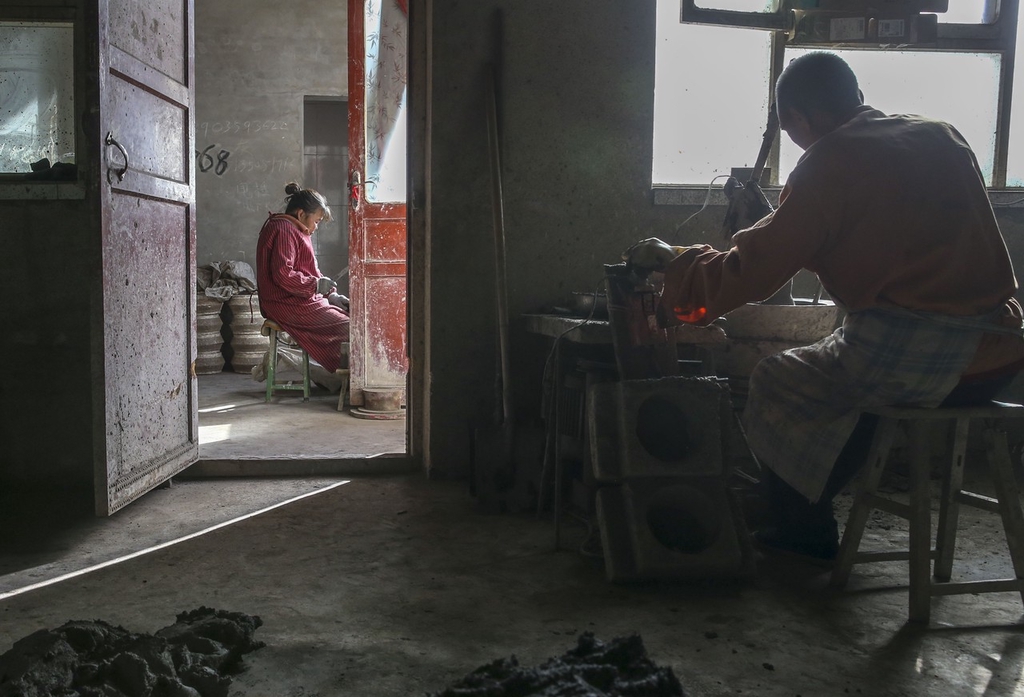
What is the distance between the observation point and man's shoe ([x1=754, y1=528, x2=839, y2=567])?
303 cm

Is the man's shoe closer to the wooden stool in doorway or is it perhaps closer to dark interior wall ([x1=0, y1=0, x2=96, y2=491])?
dark interior wall ([x1=0, y1=0, x2=96, y2=491])

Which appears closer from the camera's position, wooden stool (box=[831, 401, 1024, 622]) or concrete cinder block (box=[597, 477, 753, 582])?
wooden stool (box=[831, 401, 1024, 622])

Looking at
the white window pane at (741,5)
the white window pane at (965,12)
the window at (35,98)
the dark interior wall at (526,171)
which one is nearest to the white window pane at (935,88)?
the white window pane at (965,12)

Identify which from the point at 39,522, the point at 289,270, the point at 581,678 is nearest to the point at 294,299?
the point at 289,270

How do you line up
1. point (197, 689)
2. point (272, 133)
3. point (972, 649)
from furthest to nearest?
point (272, 133) → point (972, 649) → point (197, 689)

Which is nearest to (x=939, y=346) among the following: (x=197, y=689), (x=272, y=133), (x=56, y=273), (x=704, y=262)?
(x=704, y=262)

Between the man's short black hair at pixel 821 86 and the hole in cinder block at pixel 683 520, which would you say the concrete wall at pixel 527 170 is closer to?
the hole in cinder block at pixel 683 520

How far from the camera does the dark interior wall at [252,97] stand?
9.24 metres

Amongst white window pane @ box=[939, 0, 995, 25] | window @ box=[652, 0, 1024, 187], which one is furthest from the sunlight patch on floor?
white window pane @ box=[939, 0, 995, 25]

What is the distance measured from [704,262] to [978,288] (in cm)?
76

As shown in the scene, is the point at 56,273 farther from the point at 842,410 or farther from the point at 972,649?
the point at 972,649

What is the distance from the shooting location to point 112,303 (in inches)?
132

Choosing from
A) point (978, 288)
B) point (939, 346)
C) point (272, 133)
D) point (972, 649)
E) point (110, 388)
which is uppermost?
point (272, 133)

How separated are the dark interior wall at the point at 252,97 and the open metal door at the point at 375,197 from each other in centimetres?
316
